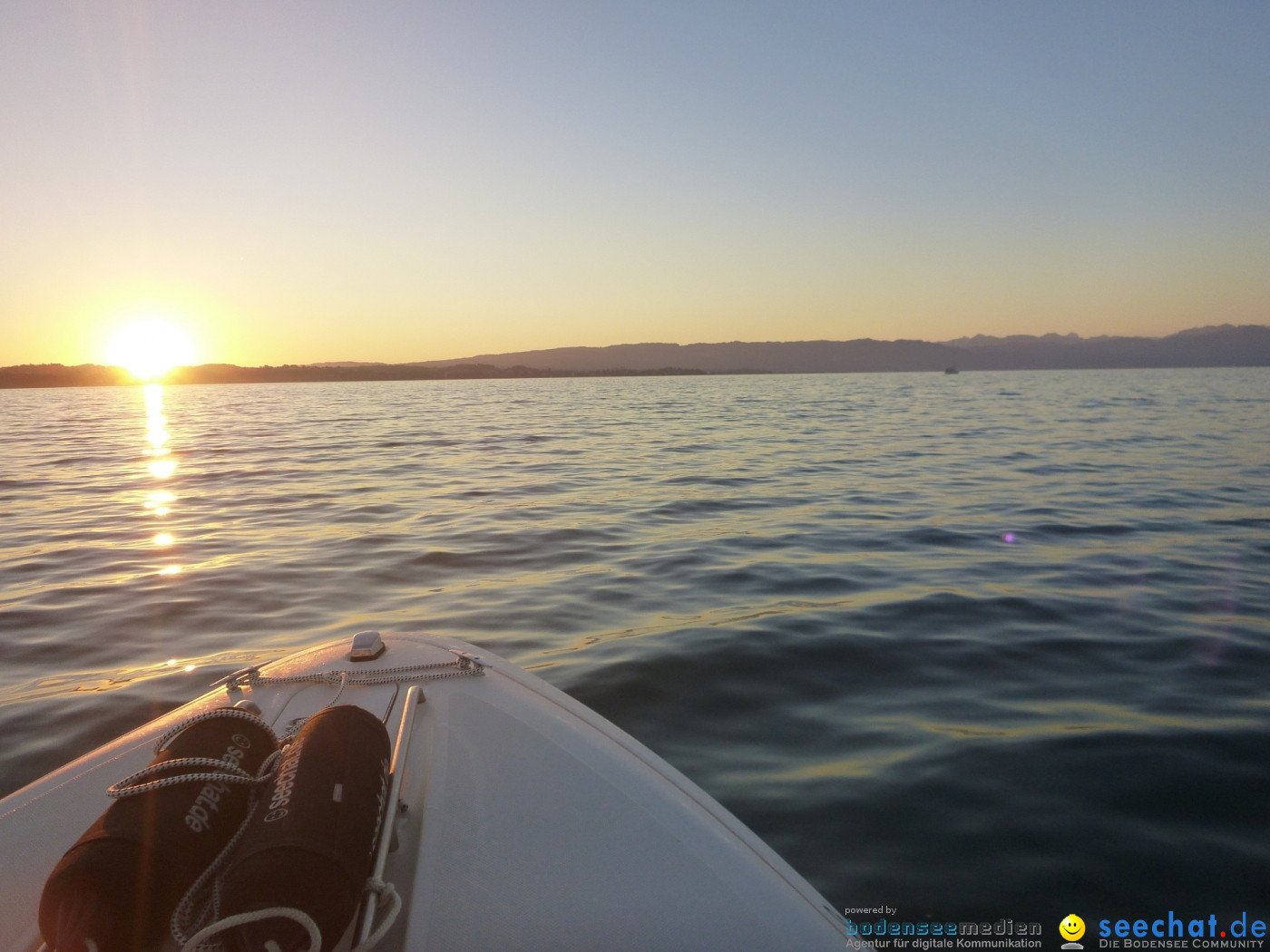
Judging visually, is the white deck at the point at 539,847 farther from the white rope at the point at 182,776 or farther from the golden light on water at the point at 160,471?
the golden light on water at the point at 160,471

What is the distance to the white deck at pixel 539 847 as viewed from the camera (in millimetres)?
1604

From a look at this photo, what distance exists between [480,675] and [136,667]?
3138 mm

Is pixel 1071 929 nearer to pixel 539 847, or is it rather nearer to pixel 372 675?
pixel 539 847

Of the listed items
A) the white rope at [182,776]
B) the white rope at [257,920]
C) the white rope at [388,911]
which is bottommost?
the white rope at [388,911]

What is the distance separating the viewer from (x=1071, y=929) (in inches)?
94.7

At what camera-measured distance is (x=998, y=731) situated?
361 centimetres

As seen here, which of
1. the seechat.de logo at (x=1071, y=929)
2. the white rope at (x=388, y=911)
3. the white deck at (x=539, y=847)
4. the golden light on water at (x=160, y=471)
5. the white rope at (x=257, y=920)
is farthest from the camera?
the golden light on water at (x=160, y=471)

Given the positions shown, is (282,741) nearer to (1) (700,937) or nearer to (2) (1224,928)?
(1) (700,937)

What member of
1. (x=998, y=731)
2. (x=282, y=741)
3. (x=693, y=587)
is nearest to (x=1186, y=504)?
(x=693, y=587)

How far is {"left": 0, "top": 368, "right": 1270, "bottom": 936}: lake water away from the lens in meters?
2.86

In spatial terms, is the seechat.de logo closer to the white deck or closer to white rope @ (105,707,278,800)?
the white deck

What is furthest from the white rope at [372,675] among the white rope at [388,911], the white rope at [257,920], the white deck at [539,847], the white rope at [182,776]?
the white rope at [257,920]

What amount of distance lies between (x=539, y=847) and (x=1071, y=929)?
1798 millimetres

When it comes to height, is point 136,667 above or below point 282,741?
below
